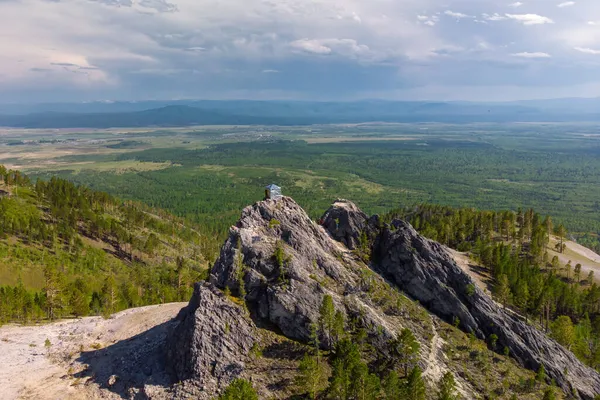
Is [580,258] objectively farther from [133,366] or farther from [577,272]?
[133,366]

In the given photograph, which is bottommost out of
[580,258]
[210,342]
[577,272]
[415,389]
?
[580,258]

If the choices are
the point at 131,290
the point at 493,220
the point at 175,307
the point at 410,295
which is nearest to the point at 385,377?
the point at 410,295

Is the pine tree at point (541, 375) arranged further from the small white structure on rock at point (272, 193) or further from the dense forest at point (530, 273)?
the small white structure on rock at point (272, 193)

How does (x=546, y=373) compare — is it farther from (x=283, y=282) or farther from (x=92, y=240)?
(x=92, y=240)

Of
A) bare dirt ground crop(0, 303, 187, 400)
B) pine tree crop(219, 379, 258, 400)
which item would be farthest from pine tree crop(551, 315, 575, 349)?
bare dirt ground crop(0, 303, 187, 400)

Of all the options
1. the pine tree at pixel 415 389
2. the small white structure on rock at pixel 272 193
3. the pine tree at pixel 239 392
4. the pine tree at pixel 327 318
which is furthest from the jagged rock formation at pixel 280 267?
the pine tree at pixel 415 389

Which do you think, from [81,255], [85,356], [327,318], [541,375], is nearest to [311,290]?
[327,318]
